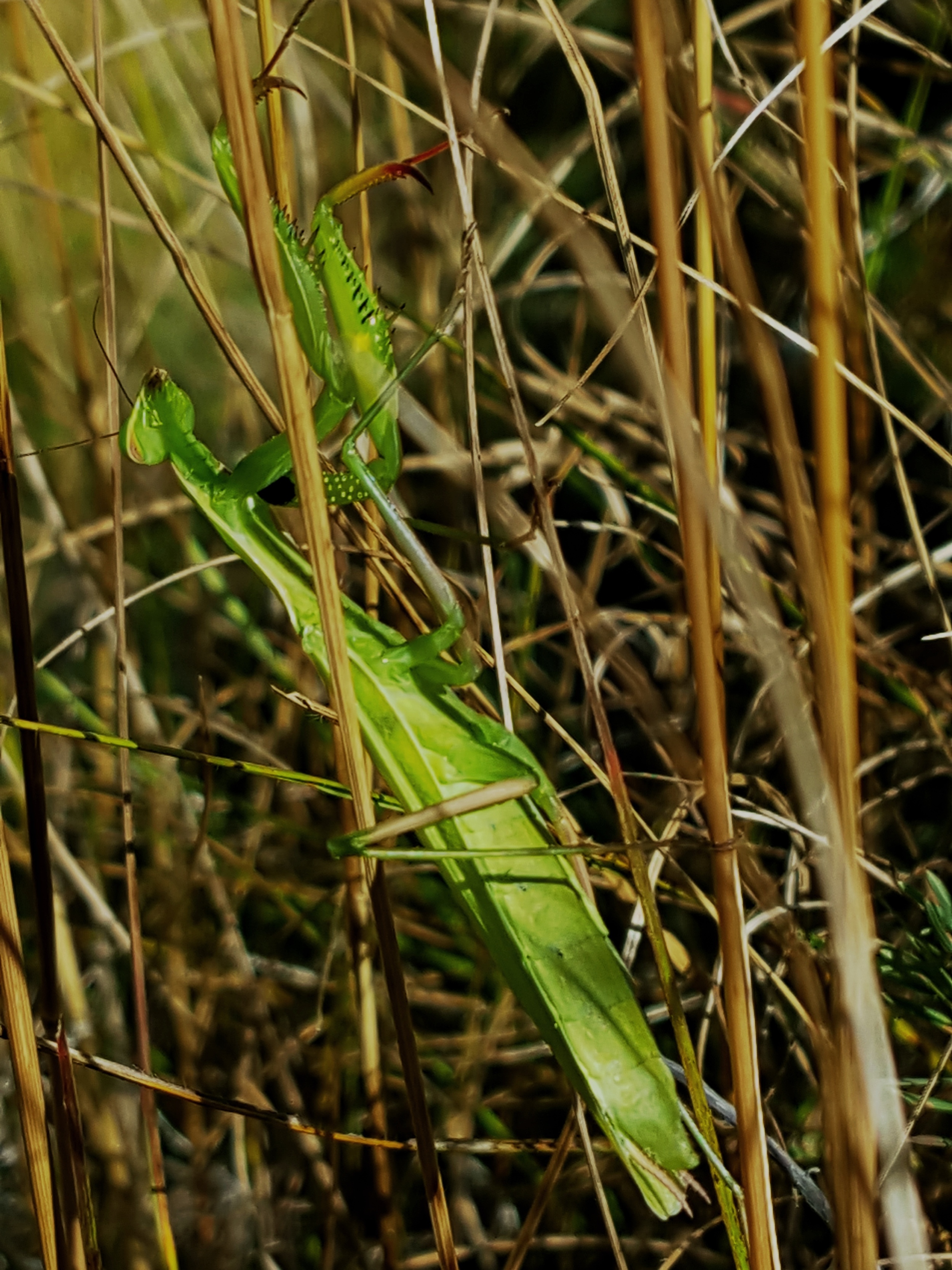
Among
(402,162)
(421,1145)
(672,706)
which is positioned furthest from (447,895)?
(402,162)

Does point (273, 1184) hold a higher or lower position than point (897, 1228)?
lower

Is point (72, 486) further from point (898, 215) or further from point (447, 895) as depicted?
point (898, 215)

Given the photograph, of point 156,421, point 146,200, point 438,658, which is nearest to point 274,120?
point 146,200

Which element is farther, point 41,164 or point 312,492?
point 41,164

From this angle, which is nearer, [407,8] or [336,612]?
[336,612]

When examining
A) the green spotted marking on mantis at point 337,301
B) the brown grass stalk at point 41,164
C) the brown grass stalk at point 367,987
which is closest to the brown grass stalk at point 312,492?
the green spotted marking on mantis at point 337,301

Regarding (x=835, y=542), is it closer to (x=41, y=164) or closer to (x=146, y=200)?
(x=146, y=200)
